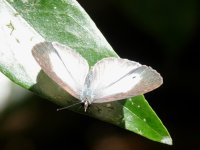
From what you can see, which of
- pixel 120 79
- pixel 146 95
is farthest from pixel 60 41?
pixel 146 95

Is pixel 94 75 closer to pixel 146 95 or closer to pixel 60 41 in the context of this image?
pixel 60 41

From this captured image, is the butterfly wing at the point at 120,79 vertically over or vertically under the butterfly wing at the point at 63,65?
under

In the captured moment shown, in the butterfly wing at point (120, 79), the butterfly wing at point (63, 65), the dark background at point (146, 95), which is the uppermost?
the butterfly wing at point (63, 65)

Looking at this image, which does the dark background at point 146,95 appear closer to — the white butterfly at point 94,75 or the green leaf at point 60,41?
the white butterfly at point 94,75

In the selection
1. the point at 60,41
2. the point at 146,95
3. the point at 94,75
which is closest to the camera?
the point at 60,41

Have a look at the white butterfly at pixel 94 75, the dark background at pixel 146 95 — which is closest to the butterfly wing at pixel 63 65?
the white butterfly at pixel 94 75

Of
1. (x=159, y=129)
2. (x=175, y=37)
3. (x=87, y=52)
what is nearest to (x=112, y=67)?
(x=87, y=52)

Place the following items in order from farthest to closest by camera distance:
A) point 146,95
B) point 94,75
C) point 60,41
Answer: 1. point 146,95
2. point 94,75
3. point 60,41
